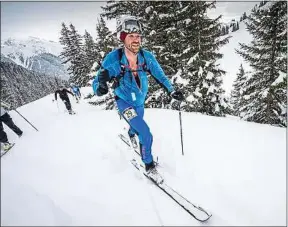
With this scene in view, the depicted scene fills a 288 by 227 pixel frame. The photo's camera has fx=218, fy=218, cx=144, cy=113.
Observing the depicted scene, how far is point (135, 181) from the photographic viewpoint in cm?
389

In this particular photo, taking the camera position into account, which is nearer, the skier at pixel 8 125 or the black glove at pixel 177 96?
the skier at pixel 8 125

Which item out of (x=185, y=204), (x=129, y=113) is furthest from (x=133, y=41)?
(x=185, y=204)

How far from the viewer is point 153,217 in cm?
304

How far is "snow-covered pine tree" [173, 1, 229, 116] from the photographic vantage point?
14.4 meters

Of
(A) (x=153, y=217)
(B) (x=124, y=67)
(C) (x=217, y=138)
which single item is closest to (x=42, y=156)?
(A) (x=153, y=217)

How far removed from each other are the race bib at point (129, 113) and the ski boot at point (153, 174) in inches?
38.5

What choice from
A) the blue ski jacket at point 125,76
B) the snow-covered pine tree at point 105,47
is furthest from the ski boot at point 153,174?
the snow-covered pine tree at point 105,47

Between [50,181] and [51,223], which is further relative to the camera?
[50,181]

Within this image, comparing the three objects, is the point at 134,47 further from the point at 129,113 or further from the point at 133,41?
the point at 129,113

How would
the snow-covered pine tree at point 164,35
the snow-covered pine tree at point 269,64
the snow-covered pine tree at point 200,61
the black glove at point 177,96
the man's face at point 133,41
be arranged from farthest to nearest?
the snow-covered pine tree at point 164,35, the snow-covered pine tree at point 200,61, the snow-covered pine tree at point 269,64, the black glove at point 177,96, the man's face at point 133,41

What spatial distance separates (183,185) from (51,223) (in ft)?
7.70

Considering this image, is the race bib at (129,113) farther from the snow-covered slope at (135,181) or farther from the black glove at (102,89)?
the snow-covered slope at (135,181)

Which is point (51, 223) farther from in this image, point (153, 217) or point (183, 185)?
point (183, 185)

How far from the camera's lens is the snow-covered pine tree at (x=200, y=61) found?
47.1ft
